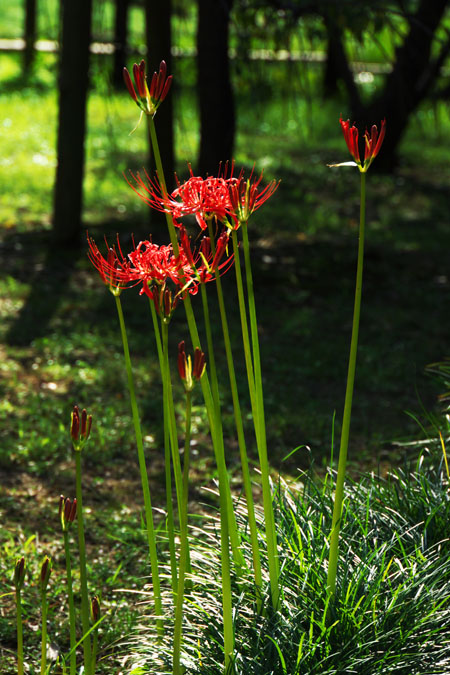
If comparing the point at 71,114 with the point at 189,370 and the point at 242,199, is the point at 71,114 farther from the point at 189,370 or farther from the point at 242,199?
the point at 189,370

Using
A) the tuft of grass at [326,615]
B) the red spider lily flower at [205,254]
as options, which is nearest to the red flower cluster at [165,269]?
the red spider lily flower at [205,254]

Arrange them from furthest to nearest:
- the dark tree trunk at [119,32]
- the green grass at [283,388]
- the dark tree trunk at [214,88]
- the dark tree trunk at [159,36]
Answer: the dark tree trunk at [119,32] → the dark tree trunk at [159,36] → the dark tree trunk at [214,88] → the green grass at [283,388]

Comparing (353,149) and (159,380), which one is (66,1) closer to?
(159,380)

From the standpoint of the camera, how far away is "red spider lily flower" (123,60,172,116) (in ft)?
6.34

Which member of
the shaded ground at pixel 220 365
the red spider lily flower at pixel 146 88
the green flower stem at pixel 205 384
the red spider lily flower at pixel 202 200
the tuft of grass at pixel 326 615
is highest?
the red spider lily flower at pixel 146 88

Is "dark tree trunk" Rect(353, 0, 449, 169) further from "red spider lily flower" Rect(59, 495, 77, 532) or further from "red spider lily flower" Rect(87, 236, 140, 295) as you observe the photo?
"red spider lily flower" Rect(59, 495, 77, 532)

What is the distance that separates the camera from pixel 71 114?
24.6 ft

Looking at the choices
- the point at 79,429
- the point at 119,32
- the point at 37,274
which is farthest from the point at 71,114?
the point at 119,32

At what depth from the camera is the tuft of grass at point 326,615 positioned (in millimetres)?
2234

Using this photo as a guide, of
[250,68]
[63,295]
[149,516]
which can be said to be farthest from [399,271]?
[149,516]

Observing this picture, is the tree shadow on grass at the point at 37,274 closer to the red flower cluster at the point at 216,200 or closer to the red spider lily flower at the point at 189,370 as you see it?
the red flower cluster at the point at 216,200

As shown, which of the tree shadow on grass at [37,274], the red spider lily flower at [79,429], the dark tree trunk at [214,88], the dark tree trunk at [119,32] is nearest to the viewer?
the red spider lily flower at [79,429]

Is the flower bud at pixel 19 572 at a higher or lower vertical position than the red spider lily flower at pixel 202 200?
lower

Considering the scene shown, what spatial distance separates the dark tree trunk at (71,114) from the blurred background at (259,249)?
0.01 metres
